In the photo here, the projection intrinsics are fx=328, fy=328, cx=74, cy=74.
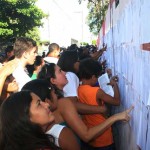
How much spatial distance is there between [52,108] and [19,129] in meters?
0.69

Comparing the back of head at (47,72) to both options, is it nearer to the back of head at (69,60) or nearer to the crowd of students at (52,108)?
the crowd of students at (52,108)

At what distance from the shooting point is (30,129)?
1.78 metres

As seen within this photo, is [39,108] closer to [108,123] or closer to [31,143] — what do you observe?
[31,143]

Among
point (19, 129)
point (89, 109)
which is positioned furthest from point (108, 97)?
point (19, 129)

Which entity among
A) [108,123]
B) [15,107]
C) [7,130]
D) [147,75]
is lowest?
[108,123]

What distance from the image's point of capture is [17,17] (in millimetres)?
32688

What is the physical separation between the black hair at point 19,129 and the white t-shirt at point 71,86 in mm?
1410

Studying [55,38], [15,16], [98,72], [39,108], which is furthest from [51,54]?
[55,38]

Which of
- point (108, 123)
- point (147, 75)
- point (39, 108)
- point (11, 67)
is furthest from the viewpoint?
point (11, 67)

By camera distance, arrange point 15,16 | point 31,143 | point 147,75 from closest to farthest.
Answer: point 31,143 → point 147,75 → point 15,16

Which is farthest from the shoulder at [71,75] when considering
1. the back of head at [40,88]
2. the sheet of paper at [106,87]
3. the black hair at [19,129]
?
the black hair at [19,129]

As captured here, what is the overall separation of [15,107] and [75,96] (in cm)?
147

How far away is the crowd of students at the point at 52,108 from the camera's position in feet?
5.82

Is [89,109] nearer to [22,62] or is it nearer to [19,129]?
[22,62]
